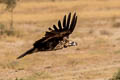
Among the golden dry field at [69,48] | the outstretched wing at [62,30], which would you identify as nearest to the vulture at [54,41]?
the outstretched wing at [62,30]

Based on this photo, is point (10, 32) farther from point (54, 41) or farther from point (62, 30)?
point (62, 30)

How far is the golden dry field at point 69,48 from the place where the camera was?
599 inches

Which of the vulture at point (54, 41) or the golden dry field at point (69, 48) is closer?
the vulture at point (54, 41)

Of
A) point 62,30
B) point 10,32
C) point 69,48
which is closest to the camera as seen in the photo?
point 62,30

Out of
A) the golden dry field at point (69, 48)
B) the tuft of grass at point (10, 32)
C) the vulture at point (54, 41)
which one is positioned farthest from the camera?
the tuft of grass at point (10, 32)

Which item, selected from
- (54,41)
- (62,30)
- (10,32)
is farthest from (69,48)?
(62,30)

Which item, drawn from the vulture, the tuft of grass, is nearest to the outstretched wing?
the vulture

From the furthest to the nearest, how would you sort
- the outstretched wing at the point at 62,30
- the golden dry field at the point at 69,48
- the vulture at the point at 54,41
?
the golden dry field at the point at 69,48
the vulture at the point at 54,41
the outstretched wing at the point at 62,30

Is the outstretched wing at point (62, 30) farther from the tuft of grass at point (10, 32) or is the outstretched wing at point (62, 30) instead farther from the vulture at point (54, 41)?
the tuft of grass at point (10, 32)

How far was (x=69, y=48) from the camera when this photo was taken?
67.9ft

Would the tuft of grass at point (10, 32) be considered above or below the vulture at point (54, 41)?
below

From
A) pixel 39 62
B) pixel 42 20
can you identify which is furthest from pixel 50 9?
pixel 39 62

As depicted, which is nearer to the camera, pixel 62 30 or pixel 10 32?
pixel 62 30

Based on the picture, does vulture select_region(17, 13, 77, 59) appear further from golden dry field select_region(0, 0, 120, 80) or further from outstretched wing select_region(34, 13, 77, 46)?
golden dry field select_region(0, 0, 120, 80)
